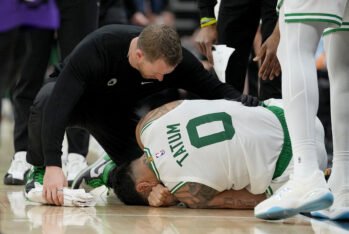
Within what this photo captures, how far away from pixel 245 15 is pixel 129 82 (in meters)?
0.76

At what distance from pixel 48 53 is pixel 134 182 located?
1179 millimetres

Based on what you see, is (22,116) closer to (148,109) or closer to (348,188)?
(148,109)

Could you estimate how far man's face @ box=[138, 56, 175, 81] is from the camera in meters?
3.06

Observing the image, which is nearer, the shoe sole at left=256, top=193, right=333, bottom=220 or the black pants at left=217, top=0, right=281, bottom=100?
the shoe sole at left=256, top=193, right=333, bottom=220

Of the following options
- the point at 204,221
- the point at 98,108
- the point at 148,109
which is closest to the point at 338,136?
the point at 204,221

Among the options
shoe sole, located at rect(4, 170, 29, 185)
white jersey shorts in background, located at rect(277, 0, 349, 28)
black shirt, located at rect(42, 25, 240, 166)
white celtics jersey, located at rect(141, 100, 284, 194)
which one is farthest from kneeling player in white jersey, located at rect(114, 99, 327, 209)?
shoe sole, located at rect(4, 170, 29, 185)

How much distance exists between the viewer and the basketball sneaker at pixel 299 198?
2.46m

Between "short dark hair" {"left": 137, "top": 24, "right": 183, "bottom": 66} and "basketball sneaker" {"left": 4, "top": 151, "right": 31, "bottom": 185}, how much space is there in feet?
3.73

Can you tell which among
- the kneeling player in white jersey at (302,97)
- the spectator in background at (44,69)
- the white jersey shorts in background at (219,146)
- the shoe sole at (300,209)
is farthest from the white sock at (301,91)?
the spectator in background at (44,69)

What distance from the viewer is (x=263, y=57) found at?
348cm

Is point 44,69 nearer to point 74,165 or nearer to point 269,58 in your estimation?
point 74,165

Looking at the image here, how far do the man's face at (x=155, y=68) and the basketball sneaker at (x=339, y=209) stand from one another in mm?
797

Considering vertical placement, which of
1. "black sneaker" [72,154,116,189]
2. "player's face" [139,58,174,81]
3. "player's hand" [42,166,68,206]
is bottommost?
"black sneaker" [72,154,116,189]

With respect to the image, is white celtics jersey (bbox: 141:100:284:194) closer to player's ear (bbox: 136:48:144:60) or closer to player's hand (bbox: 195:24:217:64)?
Answer: player's ear (bbox: 136:48:144:60)
